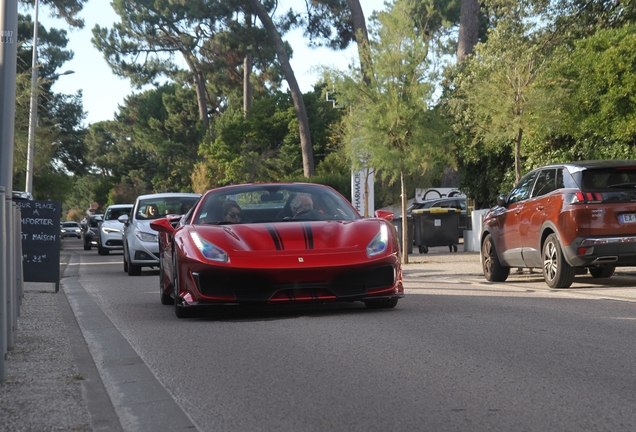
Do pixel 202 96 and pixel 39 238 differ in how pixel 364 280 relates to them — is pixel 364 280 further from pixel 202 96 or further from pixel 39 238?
pixel 202 96

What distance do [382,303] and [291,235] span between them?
134 centimetres

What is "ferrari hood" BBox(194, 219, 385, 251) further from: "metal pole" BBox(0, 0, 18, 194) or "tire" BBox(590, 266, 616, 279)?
"tire" BBox(590, 266, 616, 279)

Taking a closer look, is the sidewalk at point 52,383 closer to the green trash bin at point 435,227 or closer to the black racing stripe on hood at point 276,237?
the black racing stripe on hood at point 276,237

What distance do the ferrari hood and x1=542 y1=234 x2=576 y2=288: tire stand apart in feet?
13.0

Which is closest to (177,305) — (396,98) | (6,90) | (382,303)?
(382,303)

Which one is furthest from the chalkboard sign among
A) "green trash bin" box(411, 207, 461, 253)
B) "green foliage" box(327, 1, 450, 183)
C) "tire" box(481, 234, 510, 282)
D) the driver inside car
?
"green trash bin" box(411, 207, 461, 253)

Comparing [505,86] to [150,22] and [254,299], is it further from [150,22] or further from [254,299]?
[150,22]

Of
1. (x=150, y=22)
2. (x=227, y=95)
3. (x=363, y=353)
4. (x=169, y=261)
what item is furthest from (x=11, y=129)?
(x=227, y=95)

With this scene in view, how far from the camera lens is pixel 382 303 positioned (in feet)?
33.9

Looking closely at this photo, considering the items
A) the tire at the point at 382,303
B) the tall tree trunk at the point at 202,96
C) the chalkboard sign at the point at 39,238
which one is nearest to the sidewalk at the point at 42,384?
the tire at the point at 382,303

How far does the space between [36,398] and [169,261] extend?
5.19m

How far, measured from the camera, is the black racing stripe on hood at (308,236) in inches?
374

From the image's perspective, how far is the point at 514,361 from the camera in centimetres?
686

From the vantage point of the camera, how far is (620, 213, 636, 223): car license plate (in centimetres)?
1273
